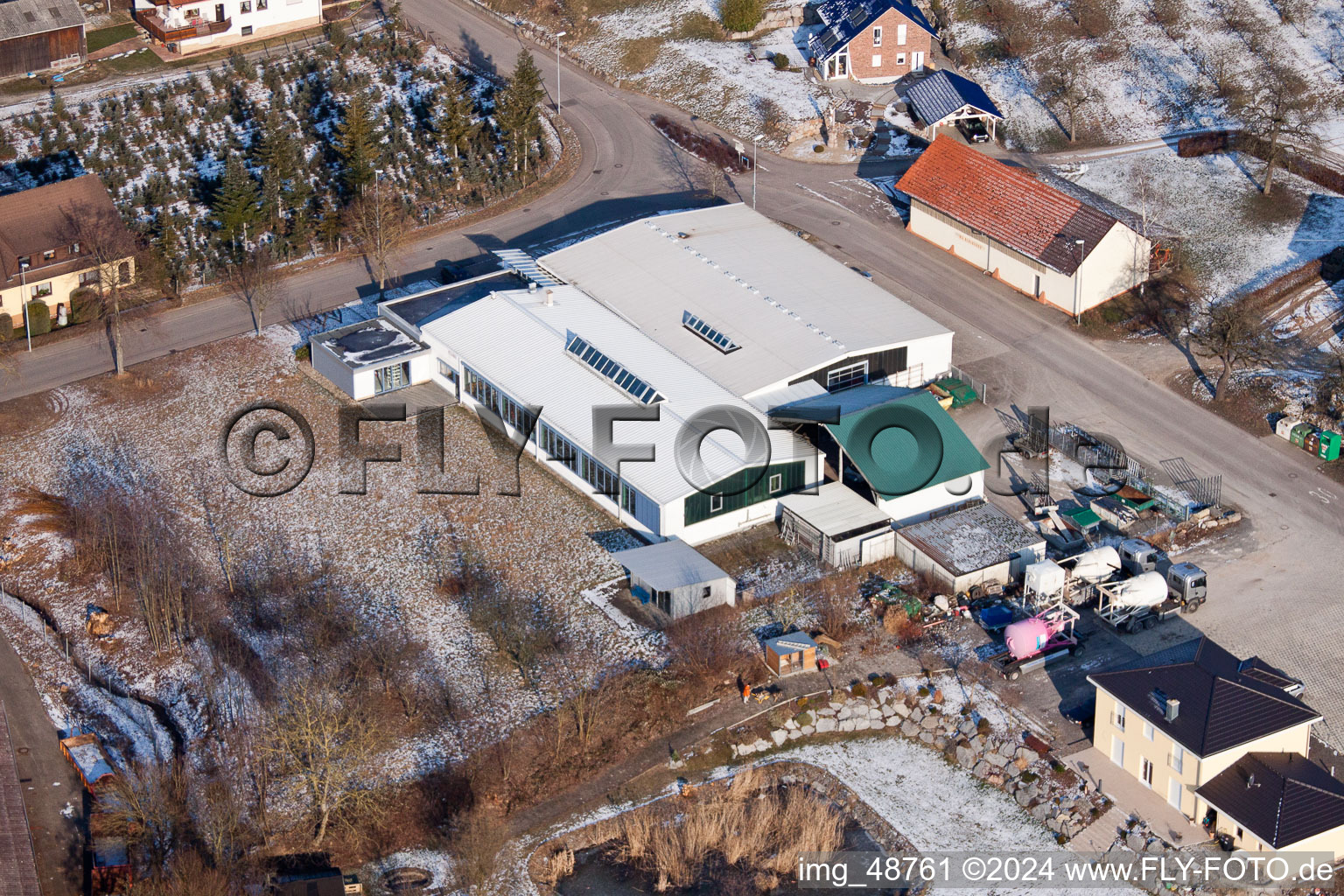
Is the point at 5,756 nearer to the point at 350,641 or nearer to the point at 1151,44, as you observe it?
the point at 350,641

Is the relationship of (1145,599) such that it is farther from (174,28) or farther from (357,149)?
(174,28)

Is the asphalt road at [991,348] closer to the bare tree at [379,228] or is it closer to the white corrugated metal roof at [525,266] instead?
the bare tree at [379,228]

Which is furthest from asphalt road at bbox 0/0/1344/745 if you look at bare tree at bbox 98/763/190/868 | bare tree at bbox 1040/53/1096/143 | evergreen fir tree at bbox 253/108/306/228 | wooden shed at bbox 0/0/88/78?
bare tree at bbox 98/763/190/868

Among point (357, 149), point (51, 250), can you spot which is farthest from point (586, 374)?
point (51, 250)

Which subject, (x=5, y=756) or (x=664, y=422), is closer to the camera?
(x=5, y=756)

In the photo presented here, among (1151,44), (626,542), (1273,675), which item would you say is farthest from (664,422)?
(1151,44)
